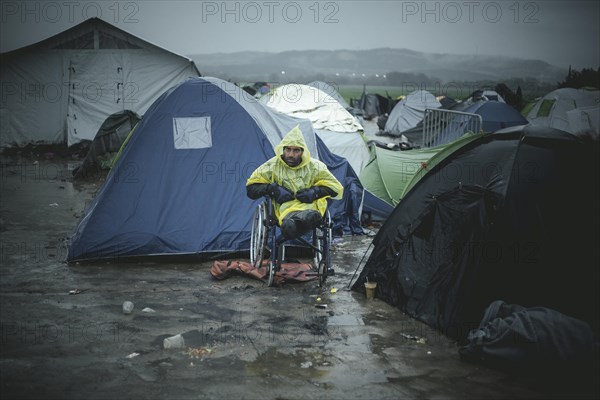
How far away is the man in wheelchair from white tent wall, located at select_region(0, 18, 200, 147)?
13.2 metres

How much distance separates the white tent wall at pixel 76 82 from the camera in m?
18.9

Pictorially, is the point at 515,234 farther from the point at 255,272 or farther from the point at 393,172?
the point at 393,172

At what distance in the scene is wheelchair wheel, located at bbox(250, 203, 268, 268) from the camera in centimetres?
728

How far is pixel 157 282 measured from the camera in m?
7.25

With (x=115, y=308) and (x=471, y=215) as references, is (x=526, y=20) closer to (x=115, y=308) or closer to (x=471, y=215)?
(x=471, y=215)

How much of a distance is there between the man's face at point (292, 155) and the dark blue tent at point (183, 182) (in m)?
1.37

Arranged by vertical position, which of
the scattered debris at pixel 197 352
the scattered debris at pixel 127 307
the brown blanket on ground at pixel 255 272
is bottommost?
the scattered debris at pixel 197 352

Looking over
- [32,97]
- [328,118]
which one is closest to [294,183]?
[328,118]

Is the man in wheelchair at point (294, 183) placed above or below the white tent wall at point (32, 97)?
below

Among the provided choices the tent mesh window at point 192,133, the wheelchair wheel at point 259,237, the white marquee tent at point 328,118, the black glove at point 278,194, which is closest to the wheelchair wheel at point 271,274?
the wheelchair wheel at point 259,237

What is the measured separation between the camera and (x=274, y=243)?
7121 mm

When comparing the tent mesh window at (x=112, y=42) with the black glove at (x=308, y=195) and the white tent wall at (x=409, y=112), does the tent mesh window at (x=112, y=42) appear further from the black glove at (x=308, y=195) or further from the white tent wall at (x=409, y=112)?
the black glove at (x=308, y=195)

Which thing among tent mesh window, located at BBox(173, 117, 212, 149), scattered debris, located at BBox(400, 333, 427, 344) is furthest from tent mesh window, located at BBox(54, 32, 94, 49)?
scattered debris, located at BBox(400, 333, 427, 344)

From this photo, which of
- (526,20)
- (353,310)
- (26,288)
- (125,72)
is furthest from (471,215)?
(125,72)
